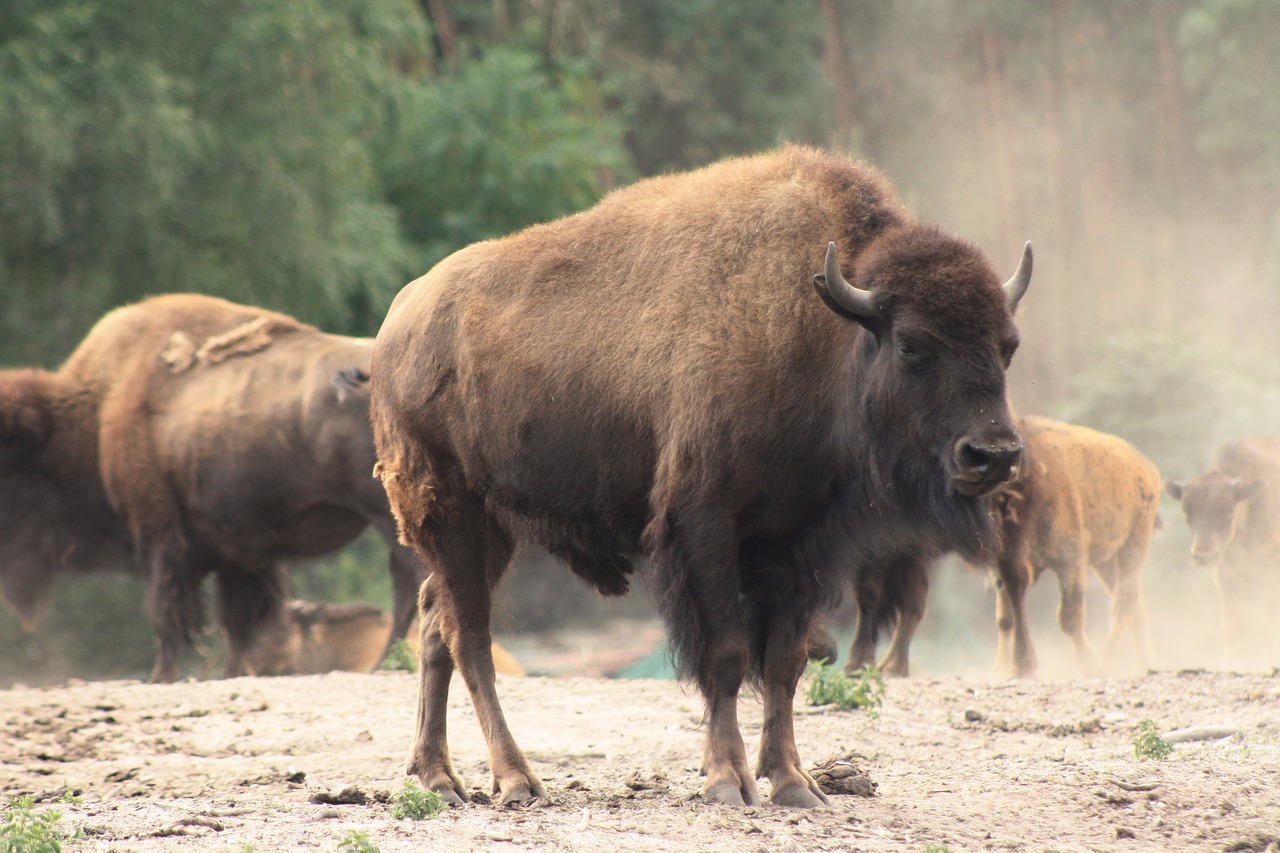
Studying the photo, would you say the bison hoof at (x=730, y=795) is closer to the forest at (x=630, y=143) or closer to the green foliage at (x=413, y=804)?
the green foliage at (x=413, y=804)

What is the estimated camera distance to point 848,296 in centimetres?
471

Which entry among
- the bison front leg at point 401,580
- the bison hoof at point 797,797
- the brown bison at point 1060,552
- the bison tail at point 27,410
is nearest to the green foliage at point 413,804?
the bison hoof at point 797,797

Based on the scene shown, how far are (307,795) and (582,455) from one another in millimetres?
1592

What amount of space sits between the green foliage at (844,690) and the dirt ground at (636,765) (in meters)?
0.07

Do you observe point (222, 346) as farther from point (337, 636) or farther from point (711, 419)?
point (711, 419)

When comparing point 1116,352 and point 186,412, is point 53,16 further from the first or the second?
point 1116,352

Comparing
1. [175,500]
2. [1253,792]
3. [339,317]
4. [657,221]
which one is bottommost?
[1253,792]

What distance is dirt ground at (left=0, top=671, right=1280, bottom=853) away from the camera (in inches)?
173

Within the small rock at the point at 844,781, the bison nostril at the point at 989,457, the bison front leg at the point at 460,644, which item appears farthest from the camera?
the bison front leg at the point at 460,644

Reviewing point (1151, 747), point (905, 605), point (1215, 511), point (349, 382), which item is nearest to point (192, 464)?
point (349, 382)

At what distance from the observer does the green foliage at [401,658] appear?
29.7 ft

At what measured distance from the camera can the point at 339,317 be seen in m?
16.5

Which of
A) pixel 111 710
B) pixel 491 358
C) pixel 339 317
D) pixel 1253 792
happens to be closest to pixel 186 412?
pixel 111 710

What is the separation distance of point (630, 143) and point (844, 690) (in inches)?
850
